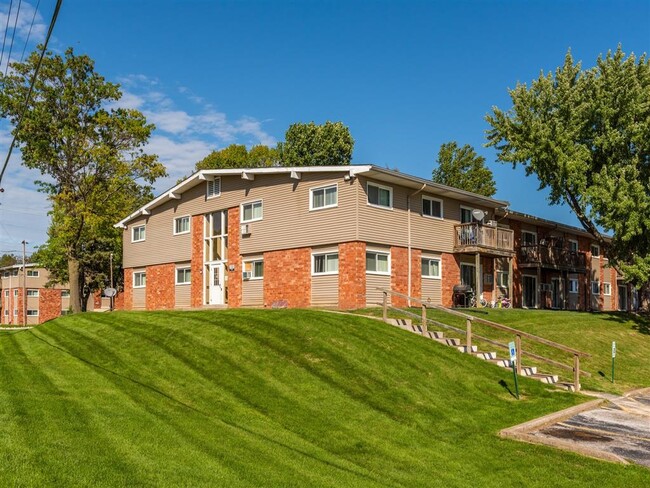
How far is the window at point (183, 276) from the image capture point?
3459 cm

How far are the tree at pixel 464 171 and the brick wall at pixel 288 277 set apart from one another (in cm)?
3873

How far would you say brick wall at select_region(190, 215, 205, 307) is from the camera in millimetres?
33438

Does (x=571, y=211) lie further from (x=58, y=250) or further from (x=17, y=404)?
(x=58, y=250)

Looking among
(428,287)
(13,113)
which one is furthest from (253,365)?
(13,113)

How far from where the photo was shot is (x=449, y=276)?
30641 millimetres

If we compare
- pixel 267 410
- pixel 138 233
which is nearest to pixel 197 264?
pixel 138 233

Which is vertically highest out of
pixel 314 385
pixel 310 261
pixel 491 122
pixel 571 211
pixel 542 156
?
pixel 491 122

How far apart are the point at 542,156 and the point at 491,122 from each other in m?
3.84

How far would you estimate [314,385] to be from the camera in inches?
556

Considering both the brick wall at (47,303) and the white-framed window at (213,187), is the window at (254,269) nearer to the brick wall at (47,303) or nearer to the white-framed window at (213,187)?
the white-framed window at (213,187)

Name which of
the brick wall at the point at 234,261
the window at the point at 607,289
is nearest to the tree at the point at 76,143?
the brick wall at the point at 234,261

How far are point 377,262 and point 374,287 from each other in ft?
3.67

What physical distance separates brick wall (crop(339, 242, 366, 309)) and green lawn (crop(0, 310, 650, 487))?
17.8ft

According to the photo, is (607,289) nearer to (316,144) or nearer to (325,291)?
(316,144)
